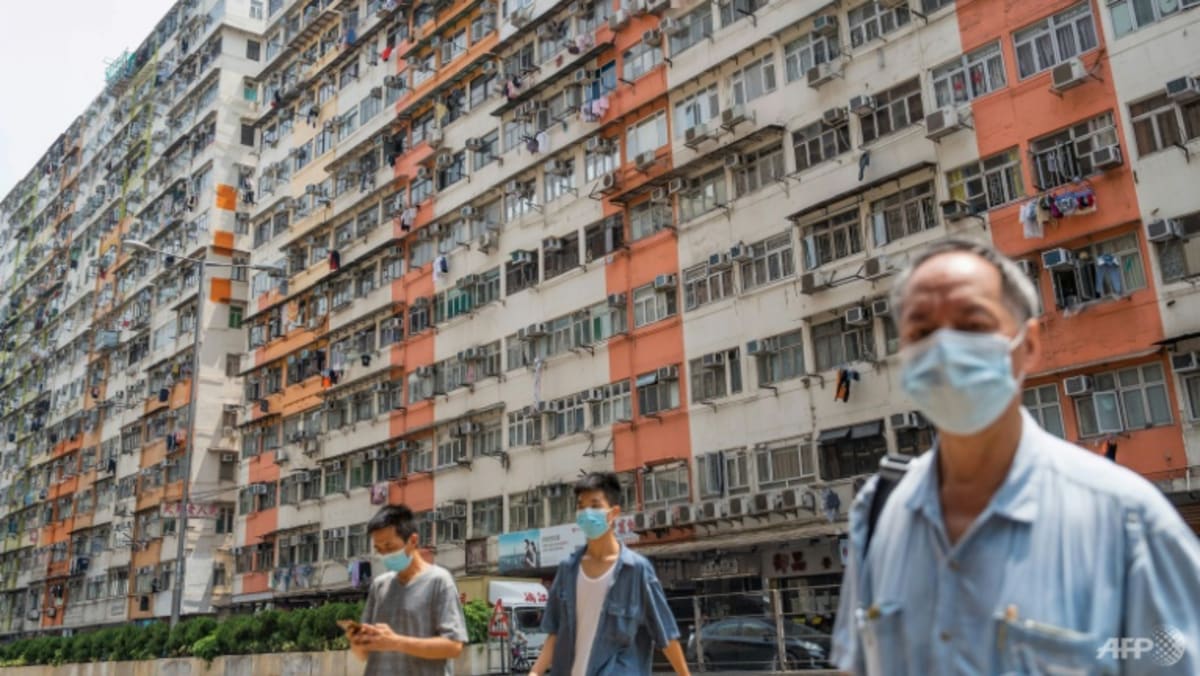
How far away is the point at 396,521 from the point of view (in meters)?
5.73

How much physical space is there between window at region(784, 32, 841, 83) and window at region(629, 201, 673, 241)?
15.4ft

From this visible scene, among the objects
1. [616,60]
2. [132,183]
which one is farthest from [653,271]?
[132,183]

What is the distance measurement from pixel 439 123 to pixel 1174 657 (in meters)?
35.6

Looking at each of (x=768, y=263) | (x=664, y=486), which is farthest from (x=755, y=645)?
(x=768, y=263)

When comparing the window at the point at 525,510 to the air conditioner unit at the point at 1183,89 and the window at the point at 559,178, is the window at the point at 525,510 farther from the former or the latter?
the air conditioner unit at the point at 1183,89

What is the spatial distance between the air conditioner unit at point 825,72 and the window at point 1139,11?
5.85 m

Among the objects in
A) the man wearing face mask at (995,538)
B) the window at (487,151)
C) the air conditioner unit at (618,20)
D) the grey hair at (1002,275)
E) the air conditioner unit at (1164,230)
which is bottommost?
the man wearing face mask at (995,538)

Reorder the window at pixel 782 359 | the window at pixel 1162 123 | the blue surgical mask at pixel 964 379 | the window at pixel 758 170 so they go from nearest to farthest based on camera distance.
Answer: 1. the blue surgical mask at pixel 964 379
2. the window at pixel 1162 123
3. the window at pixel 782 359
4. the window at pixel 758 170

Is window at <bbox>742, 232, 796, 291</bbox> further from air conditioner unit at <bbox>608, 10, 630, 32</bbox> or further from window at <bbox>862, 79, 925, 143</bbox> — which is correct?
air conditioner unit at <bbox>608, 10, 630, 32</bbox>

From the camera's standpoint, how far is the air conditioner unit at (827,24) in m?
23.3

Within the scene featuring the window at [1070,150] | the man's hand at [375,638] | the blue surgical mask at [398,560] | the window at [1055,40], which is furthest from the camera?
the window at [1055,40]

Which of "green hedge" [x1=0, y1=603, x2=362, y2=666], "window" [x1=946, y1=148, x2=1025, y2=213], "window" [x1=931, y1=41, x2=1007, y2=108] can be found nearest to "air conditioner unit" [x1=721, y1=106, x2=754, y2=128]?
"window" [x1=931, y1=41, x2=1007, y2=108]

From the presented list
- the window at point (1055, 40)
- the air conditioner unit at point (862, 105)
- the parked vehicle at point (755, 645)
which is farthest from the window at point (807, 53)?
the parked vehicle at point (755, 645)

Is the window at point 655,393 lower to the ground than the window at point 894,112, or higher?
lower
